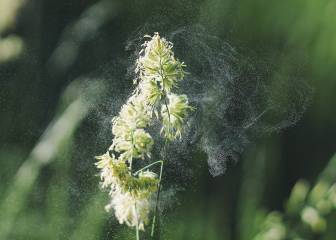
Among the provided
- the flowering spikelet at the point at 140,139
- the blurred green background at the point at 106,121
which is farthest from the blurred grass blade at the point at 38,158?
the flowering spikelet at the point at 140,139

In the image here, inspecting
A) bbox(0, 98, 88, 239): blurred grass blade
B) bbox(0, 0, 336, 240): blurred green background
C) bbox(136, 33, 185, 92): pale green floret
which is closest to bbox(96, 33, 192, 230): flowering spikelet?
bbox(136, 33, 185, 92): pale green floret

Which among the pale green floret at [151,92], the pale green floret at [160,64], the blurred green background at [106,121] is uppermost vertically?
the blurred green background at [106,121]

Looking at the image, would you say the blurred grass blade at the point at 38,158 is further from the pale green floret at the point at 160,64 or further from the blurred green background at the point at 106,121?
the pale green floret at the point at 160,64

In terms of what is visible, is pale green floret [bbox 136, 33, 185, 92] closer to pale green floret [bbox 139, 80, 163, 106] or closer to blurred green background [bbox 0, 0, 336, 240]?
pale green floret [bbox 139, 80, 163, 106]

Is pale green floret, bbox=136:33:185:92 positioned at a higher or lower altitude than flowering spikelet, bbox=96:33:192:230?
higher

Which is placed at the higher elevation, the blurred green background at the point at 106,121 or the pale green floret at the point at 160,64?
the blurred green background at the point at 106,121

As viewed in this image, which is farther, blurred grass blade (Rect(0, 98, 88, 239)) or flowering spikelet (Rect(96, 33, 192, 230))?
blurred grass blade (Rect(0, 98, 88, 239))

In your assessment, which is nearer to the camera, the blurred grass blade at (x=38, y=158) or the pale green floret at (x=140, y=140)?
the pale green floret at (x=140, y=140)

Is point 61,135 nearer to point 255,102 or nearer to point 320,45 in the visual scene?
point 255,102
